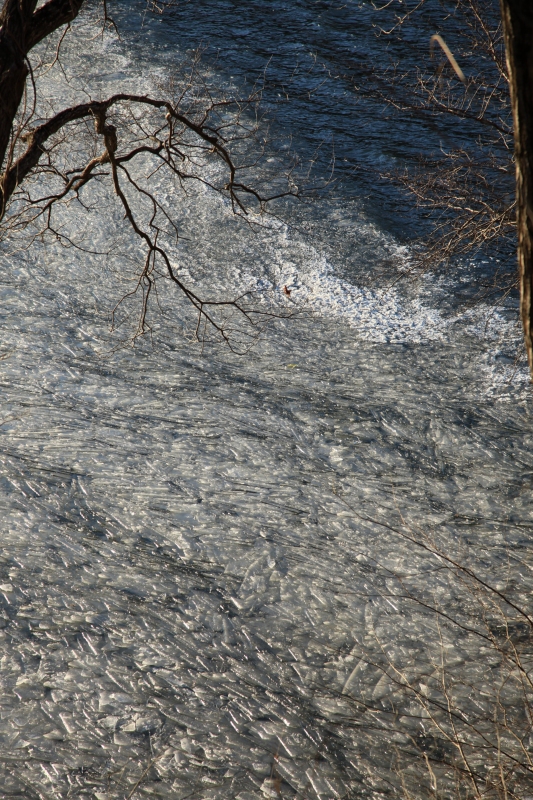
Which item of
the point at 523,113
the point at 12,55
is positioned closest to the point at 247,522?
the point at 12,55

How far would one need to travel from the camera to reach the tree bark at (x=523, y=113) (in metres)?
1.88

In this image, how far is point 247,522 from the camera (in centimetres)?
580

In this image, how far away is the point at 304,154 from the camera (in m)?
11.7

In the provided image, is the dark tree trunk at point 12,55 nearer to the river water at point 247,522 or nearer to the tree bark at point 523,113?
the tree bark at point 523,113

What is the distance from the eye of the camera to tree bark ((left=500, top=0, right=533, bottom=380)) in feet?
6.18

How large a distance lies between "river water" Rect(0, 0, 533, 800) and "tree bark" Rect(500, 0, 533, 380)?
2.14m

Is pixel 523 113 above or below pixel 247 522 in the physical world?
above

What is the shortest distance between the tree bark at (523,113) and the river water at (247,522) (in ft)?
7.01

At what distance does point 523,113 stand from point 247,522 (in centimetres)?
430

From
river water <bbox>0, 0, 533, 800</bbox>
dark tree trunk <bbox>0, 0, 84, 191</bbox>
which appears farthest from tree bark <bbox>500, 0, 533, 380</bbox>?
dark tree trunk <bbox>0, 0, 84, 191</bbox>

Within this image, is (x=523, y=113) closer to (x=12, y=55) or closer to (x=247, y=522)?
(x=12, y=55)

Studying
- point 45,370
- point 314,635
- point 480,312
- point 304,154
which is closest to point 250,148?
point 304,154

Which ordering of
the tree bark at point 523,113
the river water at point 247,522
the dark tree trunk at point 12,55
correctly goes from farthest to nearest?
the river water at point 247,522 → the dark tree trunk at point 12,55 → the tree bark at point 523,113

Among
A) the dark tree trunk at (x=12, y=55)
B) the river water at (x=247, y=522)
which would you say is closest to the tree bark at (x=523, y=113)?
the river water at (x=247, y=522)
